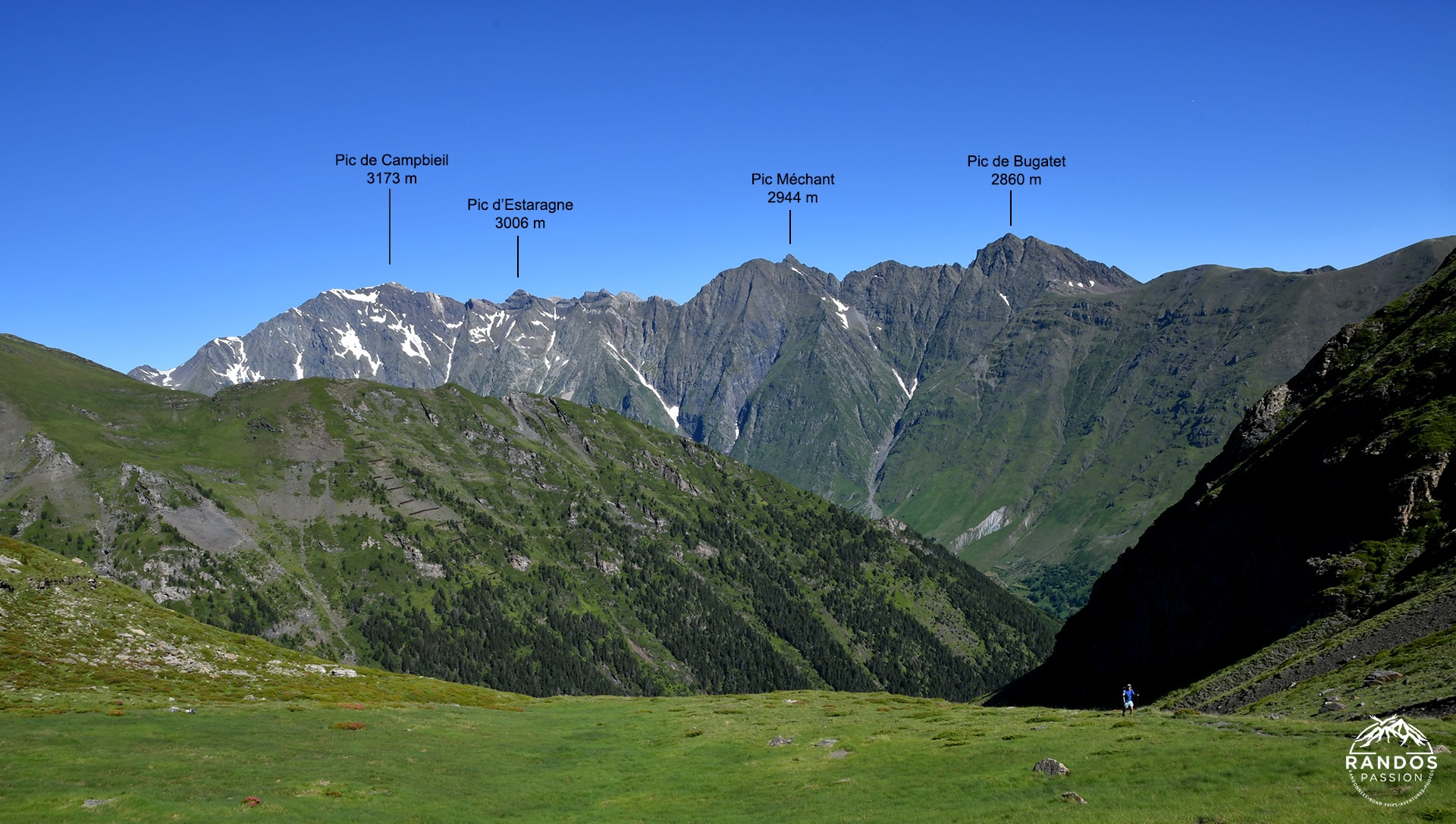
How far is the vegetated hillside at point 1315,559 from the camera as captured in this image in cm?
8600

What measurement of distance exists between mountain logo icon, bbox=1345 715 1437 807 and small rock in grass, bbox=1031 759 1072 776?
13.9 meters

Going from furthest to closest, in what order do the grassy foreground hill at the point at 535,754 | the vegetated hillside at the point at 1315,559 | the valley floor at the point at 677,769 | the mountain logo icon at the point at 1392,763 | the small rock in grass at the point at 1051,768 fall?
1. the vegetated hillside at the point at 1315,559
2. the small rock in grass at the point at 1051,768
3. the grassy foreground hill at the point at 535,754
4. the valley floor at the point at 677,769
5. the mountain logo icon at the point at 1392,763

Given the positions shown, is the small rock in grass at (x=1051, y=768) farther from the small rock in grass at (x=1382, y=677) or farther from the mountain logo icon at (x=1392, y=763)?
the small rock in grass at (x=1382, y=677)

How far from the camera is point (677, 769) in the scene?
70.9m

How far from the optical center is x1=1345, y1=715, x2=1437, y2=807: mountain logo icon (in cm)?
4019

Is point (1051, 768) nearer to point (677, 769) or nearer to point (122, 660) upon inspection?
point (677, 769)

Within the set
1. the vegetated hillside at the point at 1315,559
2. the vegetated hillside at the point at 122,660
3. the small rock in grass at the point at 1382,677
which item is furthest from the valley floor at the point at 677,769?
the vegetated hillside at the point at 1315,559

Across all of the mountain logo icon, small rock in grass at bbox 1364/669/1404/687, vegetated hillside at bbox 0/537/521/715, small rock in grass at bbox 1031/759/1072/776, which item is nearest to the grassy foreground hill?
vegetated hillside at bbox 0/537/521/715

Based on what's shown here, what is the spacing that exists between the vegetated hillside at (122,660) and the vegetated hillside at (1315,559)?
87.4m

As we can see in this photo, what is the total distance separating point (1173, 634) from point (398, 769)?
11074 cm

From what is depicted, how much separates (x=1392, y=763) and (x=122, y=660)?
343ft

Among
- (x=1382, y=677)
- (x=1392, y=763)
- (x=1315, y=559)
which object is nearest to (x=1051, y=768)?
(x=1392, y=763)

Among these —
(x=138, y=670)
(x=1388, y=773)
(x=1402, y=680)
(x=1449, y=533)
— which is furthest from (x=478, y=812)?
(x=1449, y=533)

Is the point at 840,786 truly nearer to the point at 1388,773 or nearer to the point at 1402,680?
the point at 1388,773
